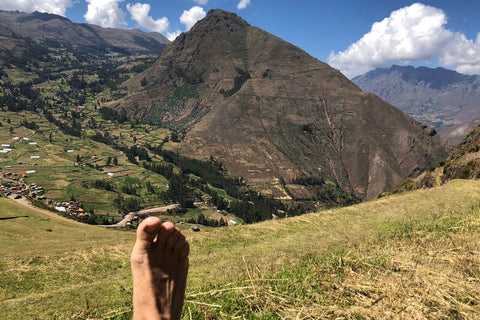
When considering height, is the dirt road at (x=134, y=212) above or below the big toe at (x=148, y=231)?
below

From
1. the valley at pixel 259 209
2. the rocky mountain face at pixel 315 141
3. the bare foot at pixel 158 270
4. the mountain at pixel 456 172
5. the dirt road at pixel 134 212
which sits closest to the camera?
the bare foot at pixel 158 270

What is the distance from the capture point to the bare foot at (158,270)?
10.0 ft

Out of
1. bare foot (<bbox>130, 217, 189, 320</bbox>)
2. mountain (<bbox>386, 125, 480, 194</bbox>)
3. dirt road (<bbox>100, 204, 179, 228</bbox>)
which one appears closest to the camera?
bare foot (<bbox>130, 217, 189, 320</bbox>)

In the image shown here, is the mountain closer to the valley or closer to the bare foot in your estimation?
the valley

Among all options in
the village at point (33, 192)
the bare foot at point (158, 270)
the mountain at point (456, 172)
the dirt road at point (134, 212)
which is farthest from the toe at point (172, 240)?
the village at point (33, 192)

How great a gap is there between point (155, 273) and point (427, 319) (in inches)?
127

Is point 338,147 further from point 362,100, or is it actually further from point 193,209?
point 193,209

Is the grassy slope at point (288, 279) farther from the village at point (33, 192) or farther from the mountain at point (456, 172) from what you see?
the village at point (33, 192)

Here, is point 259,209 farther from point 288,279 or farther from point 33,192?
point 288,279

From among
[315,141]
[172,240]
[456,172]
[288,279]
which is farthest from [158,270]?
[315,141]

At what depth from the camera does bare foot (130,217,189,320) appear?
10.0ft

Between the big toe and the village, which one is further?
the village

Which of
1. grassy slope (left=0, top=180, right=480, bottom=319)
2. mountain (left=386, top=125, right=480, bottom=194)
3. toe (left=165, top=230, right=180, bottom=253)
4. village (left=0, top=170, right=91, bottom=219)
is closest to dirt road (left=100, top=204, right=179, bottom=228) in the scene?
village (left=0, top=170, right=91, bottom=219)

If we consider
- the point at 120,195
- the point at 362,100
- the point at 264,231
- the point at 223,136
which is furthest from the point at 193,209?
the point at 362,100
